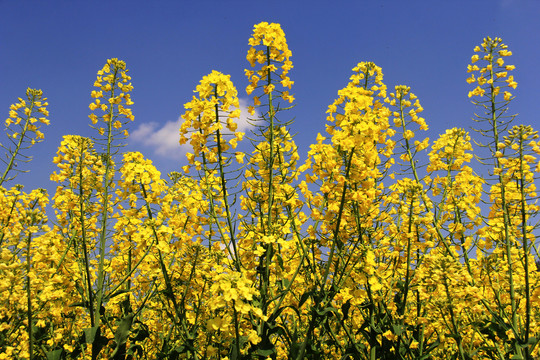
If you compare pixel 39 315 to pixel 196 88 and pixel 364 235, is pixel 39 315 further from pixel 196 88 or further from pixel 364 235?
pixel 364 235

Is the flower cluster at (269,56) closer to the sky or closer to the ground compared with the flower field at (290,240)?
closer to the sky

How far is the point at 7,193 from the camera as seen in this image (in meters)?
5.84

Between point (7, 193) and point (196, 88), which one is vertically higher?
point (196, 88)

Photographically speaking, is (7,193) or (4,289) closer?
(4,289)

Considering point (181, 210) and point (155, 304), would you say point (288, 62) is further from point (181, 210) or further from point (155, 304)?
point (155, 304)

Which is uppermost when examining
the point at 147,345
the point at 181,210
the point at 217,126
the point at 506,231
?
the point at 217,126

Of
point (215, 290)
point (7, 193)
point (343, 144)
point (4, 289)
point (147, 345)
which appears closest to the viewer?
point (215, 290)

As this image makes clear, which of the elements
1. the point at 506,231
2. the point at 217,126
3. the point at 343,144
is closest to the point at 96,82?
the point at 217,126

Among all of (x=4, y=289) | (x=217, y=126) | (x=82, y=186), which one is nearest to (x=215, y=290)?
(x=217, y=126)

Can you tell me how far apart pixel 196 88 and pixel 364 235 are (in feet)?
7.98

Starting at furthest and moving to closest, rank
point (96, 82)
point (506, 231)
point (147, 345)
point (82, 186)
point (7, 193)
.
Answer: point (147, 345)
point (7, 193)
point (96, 82)
point (82, 186)
point (506, 231)

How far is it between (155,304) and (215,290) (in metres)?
3.38

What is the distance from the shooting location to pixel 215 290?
2.95 meters

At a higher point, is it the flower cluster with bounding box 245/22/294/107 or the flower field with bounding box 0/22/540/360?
the flower cluster with bounding box 245/22/294/107
